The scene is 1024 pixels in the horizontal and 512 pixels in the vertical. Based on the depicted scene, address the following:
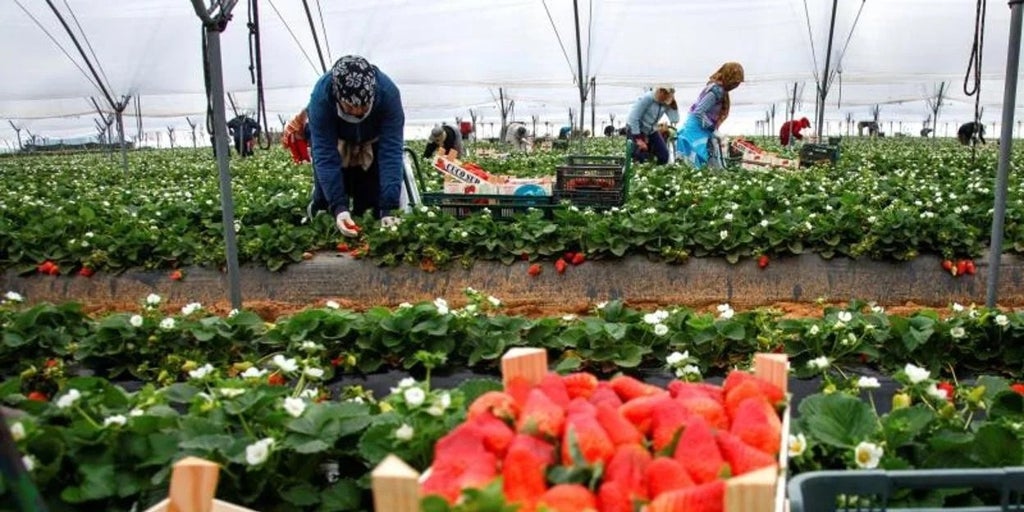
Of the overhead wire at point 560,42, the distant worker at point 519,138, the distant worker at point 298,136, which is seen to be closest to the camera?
the distant worker at point 298,136

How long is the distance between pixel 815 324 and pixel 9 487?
258 centimetres

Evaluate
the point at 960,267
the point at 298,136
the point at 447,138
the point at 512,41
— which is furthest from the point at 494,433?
the point at 512,41

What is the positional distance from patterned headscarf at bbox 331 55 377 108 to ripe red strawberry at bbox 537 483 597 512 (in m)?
3.83

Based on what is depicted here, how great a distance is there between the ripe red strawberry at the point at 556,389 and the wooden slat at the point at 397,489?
1.45 feet

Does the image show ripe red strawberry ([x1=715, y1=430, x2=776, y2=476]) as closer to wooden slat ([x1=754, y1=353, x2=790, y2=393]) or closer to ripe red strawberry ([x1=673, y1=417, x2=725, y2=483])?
ripe red strawberry ([x1=673, y1=417, x2=725, y2=483])

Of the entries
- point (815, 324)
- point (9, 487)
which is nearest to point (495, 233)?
point (815, 324)

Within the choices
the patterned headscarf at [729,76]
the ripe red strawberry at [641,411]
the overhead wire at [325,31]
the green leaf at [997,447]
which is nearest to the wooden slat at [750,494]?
the ripe red strawberry at [641,411]

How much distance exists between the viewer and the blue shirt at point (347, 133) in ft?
16.1

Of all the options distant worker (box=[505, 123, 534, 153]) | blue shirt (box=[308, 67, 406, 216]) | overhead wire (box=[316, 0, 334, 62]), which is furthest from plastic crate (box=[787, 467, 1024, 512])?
distant worker (box=[505, 123, 534, 153])

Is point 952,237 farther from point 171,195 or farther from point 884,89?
point 884,89

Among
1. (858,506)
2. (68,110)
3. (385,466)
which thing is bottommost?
(858,506)

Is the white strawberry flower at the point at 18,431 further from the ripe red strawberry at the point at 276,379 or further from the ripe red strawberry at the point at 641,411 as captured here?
the ripe red strawberry at the point at 641,411

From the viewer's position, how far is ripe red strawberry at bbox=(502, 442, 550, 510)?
1.18m

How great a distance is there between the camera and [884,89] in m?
28.8
